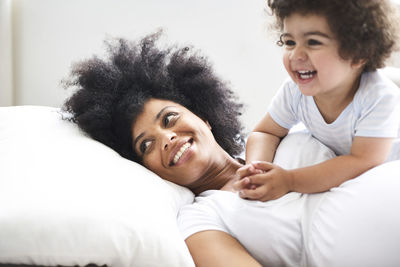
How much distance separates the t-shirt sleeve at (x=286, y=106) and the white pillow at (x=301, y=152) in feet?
0.20

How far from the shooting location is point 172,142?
1.31 meters

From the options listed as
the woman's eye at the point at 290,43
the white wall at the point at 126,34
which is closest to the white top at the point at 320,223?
the woman's eye at the point at 290,43

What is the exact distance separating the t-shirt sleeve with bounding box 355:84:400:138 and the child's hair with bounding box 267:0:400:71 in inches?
3.2

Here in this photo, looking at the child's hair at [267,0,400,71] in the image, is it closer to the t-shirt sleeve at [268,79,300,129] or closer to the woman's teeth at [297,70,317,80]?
the woman's teeth at [297,70,317,80]

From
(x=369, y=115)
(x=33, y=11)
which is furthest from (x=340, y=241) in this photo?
(x=33, y=11)

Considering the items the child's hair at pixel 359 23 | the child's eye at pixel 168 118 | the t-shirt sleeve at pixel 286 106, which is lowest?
the child's eye at pixel 168 118

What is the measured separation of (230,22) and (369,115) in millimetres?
1148

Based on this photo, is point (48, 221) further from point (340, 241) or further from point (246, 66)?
point (246, 66)

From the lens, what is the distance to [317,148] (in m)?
1.27

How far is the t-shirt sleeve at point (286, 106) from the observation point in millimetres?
1349

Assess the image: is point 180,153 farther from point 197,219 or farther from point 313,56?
point 313,56

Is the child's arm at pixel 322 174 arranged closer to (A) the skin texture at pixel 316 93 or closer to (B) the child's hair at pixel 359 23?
(A) the skin texture at pixel 316 93

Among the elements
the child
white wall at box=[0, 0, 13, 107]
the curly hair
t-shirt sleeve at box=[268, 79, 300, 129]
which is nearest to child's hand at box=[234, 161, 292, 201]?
the child

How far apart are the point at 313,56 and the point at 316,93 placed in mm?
103
